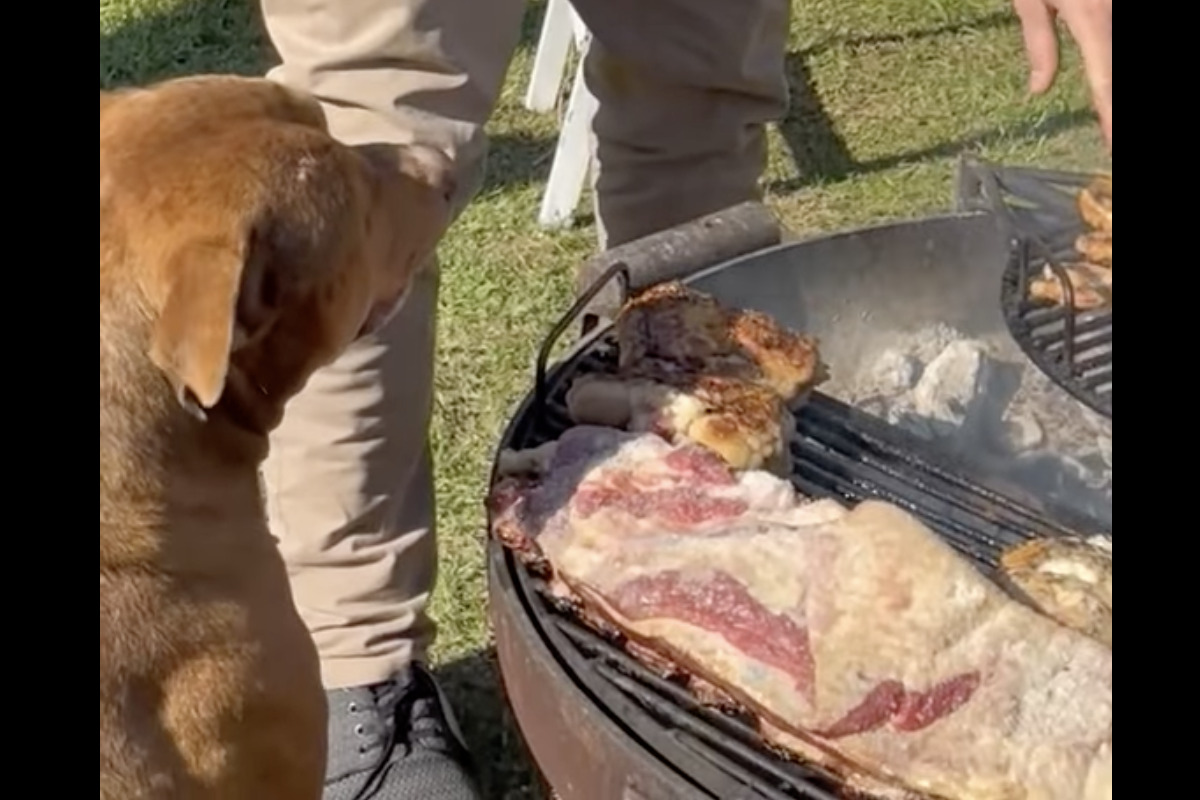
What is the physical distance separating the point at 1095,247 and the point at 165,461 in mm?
1137

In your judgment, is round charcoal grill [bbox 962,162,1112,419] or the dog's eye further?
round charcoal grill [bbox 962,162,1112,419]

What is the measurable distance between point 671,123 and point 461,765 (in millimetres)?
935

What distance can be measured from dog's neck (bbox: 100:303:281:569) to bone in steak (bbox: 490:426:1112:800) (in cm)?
26

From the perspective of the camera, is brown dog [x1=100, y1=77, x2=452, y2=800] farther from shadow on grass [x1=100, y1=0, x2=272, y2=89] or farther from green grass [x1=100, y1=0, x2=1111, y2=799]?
shadow on grass [x1=100, y1=0, x2=272, y2=89]

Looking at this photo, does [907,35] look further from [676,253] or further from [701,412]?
[701,412]

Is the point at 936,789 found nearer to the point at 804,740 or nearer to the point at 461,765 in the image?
the point at 804,740

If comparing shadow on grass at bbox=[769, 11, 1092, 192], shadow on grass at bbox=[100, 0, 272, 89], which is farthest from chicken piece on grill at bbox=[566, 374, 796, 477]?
shadow on grass at bbox=[100, 0, 272, 89]

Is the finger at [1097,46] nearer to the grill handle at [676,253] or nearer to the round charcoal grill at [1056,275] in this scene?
the round charcoal grill at [1056,275]

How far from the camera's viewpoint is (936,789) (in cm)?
167

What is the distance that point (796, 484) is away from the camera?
2199mm

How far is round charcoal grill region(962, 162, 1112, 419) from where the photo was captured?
2.26 m

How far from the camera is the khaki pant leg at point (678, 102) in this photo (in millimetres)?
2732

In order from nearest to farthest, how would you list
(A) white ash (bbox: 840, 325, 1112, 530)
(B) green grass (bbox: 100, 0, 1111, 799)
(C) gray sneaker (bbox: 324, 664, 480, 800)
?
(A) white ash (bbox: 840, 325, 1112, 530) < (C) gray sneaker (bbox: 324, 664, 480, 800) < (B) green grass (bbox: 100, 0, 1111, 799)

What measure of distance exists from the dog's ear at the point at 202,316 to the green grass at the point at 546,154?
120cm
